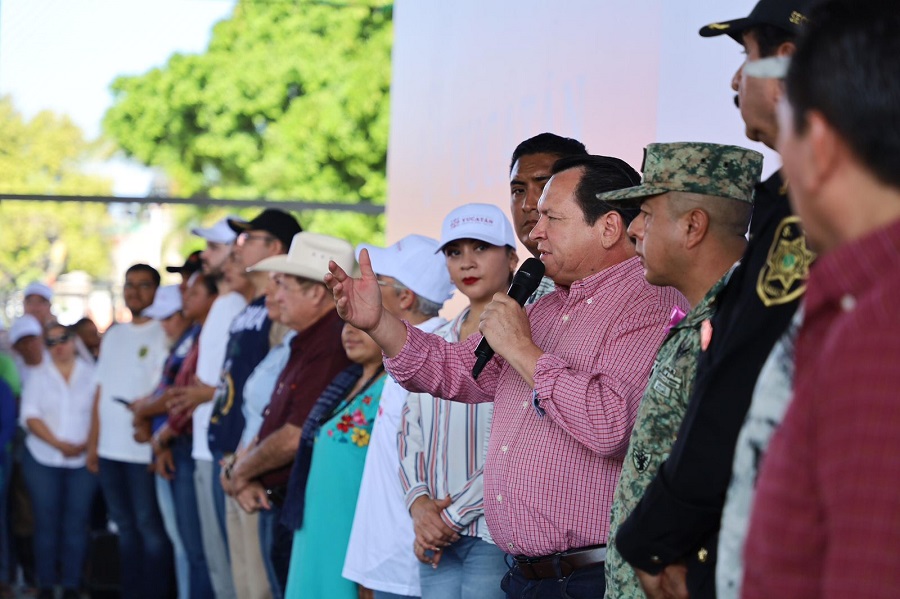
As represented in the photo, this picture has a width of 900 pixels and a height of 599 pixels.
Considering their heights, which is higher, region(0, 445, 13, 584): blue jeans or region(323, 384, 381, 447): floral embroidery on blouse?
region(323, 384, 381, 447): floral embroidery on blouse

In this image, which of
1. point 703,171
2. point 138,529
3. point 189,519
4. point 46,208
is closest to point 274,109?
point 46,208

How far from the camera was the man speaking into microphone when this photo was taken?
99.2 inches

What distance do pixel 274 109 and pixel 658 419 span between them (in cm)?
1819

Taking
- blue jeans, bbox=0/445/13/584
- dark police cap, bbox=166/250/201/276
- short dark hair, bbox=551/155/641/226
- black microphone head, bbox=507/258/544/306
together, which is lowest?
blue jeans, bbox=0/445/13/584

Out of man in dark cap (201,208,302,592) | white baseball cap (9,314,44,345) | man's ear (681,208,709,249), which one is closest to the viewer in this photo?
man's ear (681,208,709,249)

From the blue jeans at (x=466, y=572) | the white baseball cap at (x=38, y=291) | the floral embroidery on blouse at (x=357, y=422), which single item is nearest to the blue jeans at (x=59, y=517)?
the white baseball cap at (x=38, y=291)

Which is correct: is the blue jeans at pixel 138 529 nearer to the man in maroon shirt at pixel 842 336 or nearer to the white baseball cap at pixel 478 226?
the white baseball cap at pixel 478 226

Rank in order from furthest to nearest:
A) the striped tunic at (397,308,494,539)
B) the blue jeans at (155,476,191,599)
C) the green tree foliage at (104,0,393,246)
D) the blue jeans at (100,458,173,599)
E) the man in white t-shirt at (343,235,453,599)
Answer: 1. the green tree foliage at (104,0,393,246)
2. the blue jeans at (100,458,173,599)
3. the blue jeans at (155,476,191,599)
4. the man in white t-shirt at (343,235,453,599)
5. the striped tunic at (397,308,494,539)

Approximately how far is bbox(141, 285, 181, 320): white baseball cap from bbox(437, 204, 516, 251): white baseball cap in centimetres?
359

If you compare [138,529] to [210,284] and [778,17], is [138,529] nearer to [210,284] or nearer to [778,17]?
[210,284]

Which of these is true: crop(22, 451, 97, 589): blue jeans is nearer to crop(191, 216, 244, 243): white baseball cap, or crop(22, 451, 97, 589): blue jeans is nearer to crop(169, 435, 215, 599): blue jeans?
crop(169, 435, 215, 599): blue jeans

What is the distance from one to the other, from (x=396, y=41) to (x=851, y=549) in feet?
22.2

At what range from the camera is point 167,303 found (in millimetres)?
6867

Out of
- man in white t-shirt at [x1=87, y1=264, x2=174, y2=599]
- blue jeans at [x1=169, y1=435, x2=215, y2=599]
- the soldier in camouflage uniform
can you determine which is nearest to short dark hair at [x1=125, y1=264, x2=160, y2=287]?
man in white t-shirt at [x1=87, y1=264, x2=174, y2=599]
